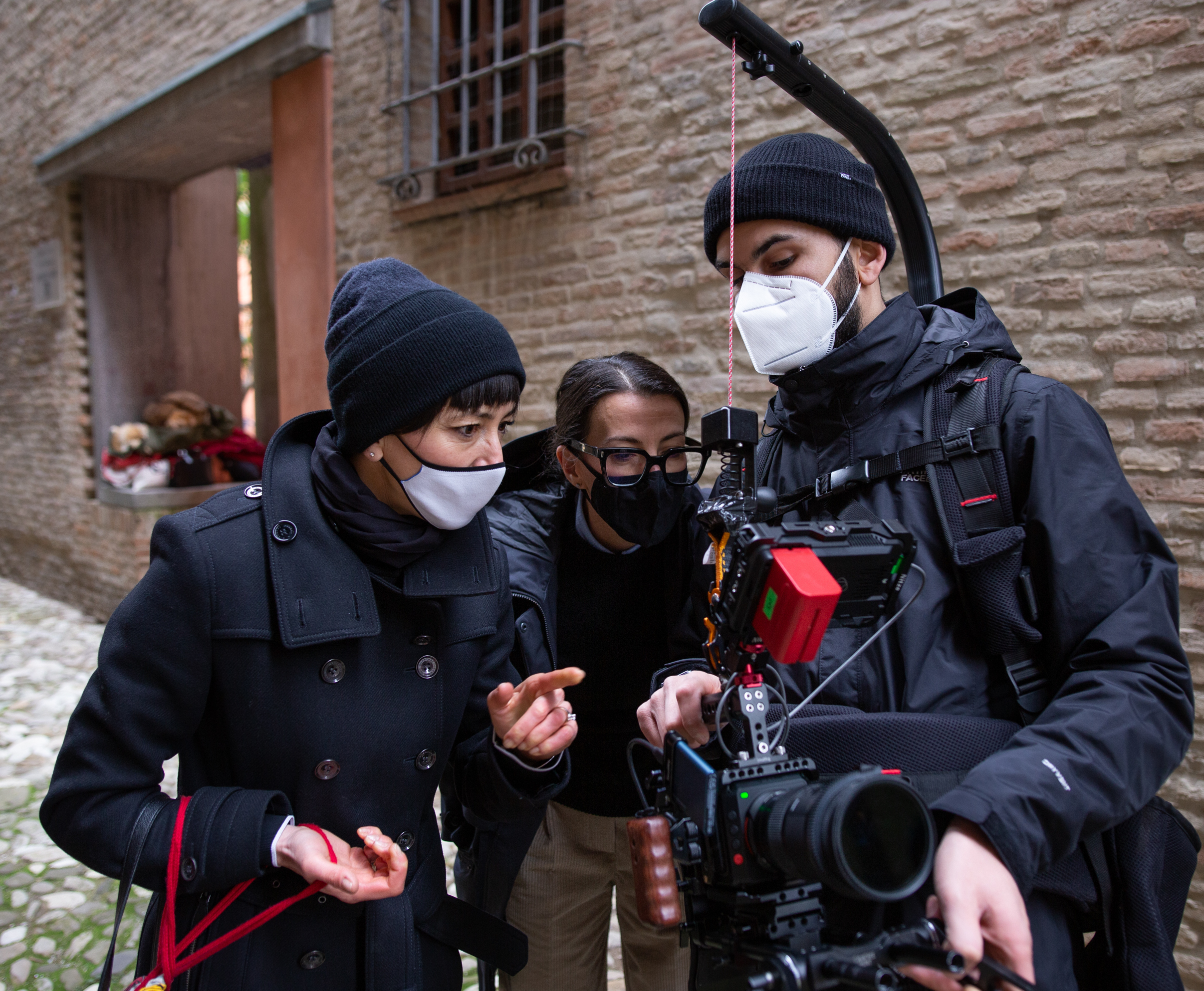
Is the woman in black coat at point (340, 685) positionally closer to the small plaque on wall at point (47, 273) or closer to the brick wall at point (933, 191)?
the brick wall at point (933, 191)

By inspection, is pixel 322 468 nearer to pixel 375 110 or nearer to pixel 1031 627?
pixel 1031 627

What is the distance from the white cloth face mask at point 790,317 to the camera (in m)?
1.50

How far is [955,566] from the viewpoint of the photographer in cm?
126

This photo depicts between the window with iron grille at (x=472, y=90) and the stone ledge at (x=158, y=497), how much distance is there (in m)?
3.61

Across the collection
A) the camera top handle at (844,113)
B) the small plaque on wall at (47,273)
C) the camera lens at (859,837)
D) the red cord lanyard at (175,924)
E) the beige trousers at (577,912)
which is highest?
the small plaque on wall at (47,273)

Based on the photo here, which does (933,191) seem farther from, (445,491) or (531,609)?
(445,491)

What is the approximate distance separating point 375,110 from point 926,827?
5814 millimetres

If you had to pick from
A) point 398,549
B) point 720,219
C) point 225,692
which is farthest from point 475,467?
point 720,219

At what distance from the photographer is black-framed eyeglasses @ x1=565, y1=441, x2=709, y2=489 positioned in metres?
1.93

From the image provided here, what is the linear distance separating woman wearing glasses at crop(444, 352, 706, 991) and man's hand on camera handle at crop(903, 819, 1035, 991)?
3.09 ft

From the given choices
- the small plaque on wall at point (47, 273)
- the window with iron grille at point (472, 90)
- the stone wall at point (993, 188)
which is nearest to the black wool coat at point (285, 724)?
the stone wall at point (993, 188)

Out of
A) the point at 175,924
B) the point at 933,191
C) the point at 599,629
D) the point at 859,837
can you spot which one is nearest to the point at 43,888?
the point at 175,924

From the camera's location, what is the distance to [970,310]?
1604 millimetres

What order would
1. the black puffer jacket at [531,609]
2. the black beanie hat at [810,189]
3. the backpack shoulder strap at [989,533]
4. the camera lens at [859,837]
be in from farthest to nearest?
the black puffer jacket at [531,609], the black beanie hat at [810,189], the backpack shoulder strap at [989,533], the camera lens at [859,837]
